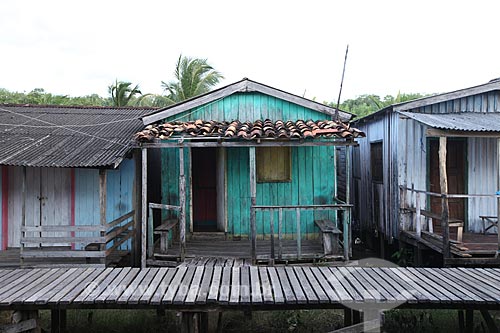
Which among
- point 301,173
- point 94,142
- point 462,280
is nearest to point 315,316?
point 462,280

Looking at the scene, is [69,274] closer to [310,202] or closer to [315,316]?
[315,316]

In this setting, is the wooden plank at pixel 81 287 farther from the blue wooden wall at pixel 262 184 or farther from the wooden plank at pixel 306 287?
the blue wooden wall at pixel 262 184

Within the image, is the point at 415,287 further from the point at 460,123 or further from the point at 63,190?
the point at 63,190

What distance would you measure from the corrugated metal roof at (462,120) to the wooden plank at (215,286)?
475 cm

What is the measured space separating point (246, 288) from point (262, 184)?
13.5 ft

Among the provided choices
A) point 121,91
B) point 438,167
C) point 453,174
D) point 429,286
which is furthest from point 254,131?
point 121,91

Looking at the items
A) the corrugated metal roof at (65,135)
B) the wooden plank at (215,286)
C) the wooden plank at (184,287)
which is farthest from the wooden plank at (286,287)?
the corrugated metal roof at (65,135)

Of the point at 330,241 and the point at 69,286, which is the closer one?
the point at 69,286

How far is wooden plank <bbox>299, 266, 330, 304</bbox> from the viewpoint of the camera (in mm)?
4664

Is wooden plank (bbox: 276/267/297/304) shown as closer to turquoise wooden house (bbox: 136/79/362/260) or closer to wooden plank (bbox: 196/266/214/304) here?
wooden plank (bbox: 196/266/214/304)

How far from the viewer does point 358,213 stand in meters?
12.8

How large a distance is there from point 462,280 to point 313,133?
3.27 metres

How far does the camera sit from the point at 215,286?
5117 mm

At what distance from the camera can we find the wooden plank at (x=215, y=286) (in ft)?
15.3
